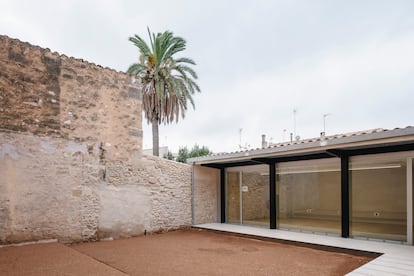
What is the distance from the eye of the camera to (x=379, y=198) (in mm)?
7535

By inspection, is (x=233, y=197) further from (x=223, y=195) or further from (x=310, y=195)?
(x=310, y=195)

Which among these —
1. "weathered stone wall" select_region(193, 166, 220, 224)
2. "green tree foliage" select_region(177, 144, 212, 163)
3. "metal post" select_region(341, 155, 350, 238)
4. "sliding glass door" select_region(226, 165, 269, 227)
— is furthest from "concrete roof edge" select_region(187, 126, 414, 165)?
"green tree foliage" select_region(177, 144, 212, 163)

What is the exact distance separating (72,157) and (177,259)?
4071 millimetres

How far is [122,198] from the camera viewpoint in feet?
29.1

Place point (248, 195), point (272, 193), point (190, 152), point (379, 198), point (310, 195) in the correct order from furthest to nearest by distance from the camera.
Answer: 1. point (190, 152)
2. point (248, 195)
3. point (272, 193)
4. point (310, 195)
5. point (379, 198)

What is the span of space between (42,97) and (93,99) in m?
1.37

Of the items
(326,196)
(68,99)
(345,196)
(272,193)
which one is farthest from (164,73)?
(345,196)

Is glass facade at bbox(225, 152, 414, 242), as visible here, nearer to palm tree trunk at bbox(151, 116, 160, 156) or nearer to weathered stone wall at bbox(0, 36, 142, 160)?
weathered stone wall at bbox(0, 36, 142, 160)

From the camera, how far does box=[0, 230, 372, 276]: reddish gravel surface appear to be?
520 centimetres

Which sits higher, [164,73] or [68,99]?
[164,73]

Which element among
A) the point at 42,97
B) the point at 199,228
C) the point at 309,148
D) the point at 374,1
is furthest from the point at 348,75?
the point at 42,97

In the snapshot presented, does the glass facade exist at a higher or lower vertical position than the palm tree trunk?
lower

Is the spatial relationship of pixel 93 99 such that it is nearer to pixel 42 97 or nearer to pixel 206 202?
pixel 42 97

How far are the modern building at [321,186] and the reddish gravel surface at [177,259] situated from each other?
1.73m
